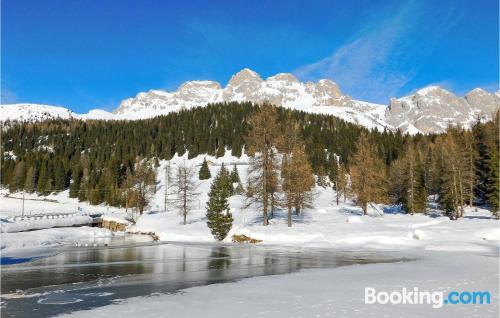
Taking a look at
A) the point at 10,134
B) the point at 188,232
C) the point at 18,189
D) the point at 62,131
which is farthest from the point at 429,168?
the point at 10,134

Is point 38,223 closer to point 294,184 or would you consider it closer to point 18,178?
point 294,184

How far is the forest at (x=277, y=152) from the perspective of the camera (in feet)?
191

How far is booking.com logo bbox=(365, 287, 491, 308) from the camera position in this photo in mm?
13633

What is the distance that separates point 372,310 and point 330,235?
29.4 meters

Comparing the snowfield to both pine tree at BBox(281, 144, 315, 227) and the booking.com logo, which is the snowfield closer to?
the booking.com logo

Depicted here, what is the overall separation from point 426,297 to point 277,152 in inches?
1366

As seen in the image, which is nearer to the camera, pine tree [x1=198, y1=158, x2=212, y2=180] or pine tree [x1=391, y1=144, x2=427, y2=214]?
pine tree [x1=391, y1=144, x2=427, y2=214]

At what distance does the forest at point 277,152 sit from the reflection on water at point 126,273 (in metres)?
17.6

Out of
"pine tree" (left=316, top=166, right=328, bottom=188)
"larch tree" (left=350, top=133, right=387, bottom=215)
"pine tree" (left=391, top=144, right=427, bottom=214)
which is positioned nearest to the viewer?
"larch tree" (left=350, top=133, right=387, bottom=215)

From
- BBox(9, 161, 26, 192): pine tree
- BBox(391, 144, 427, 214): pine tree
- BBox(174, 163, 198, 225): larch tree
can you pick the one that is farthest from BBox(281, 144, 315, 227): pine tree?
BBox(9, 161, 26, 192): pine tree

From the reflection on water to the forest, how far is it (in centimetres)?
1758

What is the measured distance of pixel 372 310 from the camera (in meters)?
12.7

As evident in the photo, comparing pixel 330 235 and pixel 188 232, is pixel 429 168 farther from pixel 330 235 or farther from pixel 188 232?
pixel 188 232

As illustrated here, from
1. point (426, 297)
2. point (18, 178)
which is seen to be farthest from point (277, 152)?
point (18, 178)
